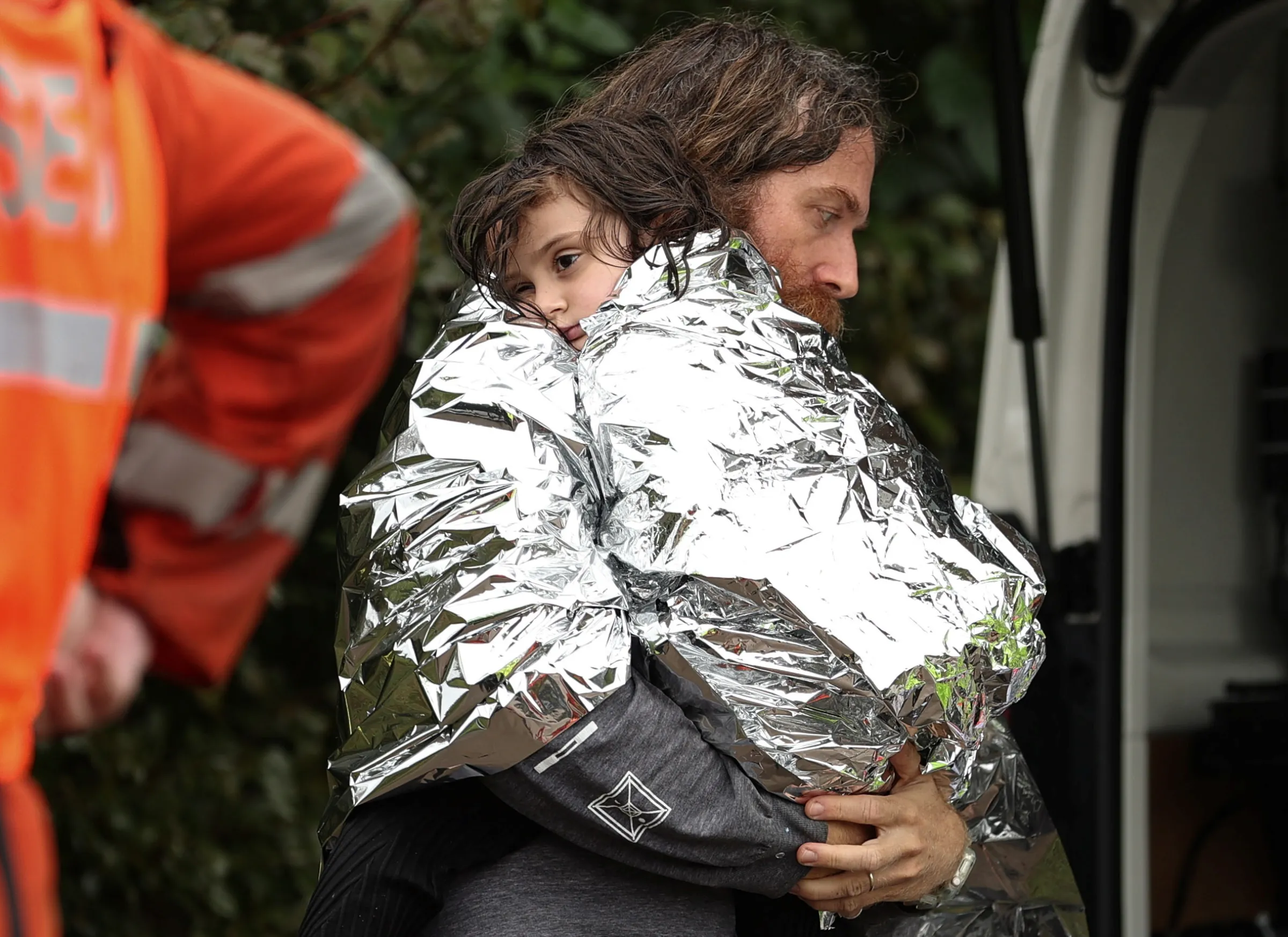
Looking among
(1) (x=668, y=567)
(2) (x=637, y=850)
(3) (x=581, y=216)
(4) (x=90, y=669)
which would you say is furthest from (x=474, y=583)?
(4) (x=90, y=669)

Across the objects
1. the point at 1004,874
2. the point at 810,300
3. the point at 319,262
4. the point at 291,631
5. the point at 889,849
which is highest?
the point at 319,262

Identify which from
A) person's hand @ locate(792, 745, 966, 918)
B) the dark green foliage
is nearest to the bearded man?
person's hand @ locate(792, 745, 966, 918)

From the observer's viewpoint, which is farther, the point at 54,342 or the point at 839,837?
the point at 839,837

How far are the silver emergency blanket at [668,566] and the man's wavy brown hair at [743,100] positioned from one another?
0.59 feet

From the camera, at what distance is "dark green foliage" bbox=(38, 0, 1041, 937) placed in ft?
8.87

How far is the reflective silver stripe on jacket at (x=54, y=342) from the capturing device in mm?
681

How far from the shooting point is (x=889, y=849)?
1.35 meters

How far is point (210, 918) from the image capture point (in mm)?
3031

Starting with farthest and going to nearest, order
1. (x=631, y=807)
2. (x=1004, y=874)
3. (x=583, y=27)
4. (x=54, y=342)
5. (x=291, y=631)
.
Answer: (x=291, y=631)
(x=583, y=27)
(x=1004, y=874)
(x=631, y=807)
(x=54, y=342)

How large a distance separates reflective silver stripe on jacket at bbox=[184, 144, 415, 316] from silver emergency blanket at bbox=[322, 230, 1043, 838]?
459 mm

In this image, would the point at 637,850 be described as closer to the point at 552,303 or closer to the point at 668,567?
the point at 668,567

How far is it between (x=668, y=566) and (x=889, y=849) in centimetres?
34

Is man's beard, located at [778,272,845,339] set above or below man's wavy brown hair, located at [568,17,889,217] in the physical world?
below

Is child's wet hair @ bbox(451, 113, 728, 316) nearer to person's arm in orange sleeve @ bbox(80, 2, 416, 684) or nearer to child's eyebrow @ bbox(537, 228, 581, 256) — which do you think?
child's eyebrow @ bbox(537, 228, 581, 256)
